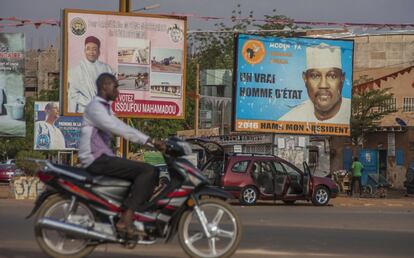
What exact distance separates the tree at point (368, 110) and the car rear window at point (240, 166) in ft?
60.9

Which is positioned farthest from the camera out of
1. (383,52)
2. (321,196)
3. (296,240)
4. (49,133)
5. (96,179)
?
(383,52)

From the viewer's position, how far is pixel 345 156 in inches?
1793

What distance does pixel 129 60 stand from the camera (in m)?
31.0

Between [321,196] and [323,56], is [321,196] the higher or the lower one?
the lower one

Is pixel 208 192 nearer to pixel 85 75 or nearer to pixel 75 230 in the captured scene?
pixel 75 230

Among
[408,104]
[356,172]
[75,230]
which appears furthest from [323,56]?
[75,230]

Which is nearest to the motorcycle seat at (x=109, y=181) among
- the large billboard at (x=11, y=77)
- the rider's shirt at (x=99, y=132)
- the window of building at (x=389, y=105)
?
the rider's shirt at (x=99, y=132)

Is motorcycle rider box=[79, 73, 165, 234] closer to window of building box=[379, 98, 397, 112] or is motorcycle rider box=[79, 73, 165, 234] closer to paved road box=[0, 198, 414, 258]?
paved road box=[0, 198, 414, 258]

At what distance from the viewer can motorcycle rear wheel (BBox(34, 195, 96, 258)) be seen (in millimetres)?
8117

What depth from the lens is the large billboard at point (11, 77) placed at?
1761 inches

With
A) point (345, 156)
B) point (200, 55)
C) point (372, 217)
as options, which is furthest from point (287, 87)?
point (200, 55)

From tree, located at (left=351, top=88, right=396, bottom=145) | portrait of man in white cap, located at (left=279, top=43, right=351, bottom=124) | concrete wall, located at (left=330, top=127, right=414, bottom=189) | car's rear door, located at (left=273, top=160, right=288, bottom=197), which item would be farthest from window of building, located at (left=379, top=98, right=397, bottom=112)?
car's rear door, located at (left=273, top=160, right=288, bottom=197)

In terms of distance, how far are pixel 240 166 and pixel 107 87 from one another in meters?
17.2

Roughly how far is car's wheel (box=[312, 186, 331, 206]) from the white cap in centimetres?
914
